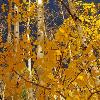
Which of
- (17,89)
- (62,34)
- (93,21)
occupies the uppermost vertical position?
(93,21)

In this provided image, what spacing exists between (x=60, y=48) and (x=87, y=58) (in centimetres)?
108

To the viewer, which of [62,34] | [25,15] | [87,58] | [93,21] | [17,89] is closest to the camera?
[87,58]

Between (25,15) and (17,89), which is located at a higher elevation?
(25,15)

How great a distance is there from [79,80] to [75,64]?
0.28 m

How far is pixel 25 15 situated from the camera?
63.5 ft

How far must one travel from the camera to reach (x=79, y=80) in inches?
199

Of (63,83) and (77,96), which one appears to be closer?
(77,96)

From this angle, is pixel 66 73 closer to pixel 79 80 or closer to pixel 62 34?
pixel 79 80

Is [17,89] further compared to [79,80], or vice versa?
[17,89]

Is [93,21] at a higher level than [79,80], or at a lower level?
higher

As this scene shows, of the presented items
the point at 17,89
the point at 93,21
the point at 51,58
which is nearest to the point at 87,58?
→ the point at 51,58

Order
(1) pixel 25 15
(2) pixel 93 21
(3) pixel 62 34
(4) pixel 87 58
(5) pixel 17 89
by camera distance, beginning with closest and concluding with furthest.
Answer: (4) pixel 87 58 → (3) pixel 62 34 → (5) pixel 17 89 → (2) pixel 93 21 → (1) pixel 25 15

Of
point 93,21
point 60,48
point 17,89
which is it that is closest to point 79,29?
point 60,48

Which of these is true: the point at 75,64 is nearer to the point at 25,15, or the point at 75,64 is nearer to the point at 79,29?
the point at 79,29
